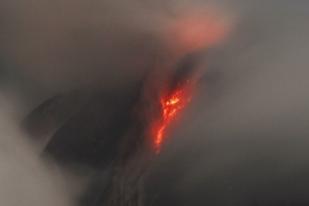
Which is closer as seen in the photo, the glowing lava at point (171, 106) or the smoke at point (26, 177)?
the smoke at point (26, 177)

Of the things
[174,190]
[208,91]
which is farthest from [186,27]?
[174,190]

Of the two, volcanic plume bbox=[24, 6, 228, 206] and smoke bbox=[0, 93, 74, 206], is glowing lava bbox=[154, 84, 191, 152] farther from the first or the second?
smoke bbox=[0, 93, 74, 206]

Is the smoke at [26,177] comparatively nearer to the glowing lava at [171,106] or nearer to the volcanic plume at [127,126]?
the volcanic plume at [127,126]

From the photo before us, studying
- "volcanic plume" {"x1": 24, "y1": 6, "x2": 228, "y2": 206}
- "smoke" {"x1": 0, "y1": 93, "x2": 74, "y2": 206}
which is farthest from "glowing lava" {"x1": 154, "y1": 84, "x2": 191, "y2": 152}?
"smoke" {"x1": 0, "y1": 93, "x2": 74, "y2": 206}

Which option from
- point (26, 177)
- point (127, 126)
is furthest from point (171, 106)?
point (26, 177)

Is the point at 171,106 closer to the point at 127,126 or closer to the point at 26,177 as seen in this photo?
the point at 127,126

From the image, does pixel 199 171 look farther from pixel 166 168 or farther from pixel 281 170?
pixel 281 170

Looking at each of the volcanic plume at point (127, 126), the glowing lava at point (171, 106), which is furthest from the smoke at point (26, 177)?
the glowing lava at point (171, 106)

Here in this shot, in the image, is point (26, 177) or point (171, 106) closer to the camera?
point (26, 177)
